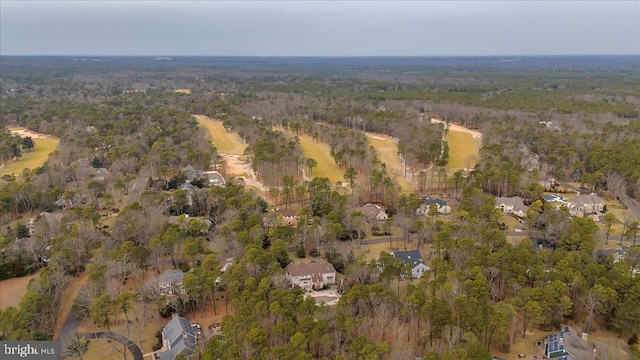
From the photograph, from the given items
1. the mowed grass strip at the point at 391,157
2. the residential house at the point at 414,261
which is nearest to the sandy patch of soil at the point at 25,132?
the mowed grass strip at the point at 391,157

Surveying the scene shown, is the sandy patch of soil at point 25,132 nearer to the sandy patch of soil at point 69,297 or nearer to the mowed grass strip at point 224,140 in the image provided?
the mowed grass strip at point 224,140

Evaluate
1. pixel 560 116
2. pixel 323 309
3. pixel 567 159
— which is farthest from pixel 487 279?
pixel 560 116

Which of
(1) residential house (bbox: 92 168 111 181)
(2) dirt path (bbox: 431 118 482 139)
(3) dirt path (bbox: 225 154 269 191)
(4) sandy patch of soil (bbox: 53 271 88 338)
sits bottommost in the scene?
(4) sandy patch of soil (bbox: 53 271 88 338)

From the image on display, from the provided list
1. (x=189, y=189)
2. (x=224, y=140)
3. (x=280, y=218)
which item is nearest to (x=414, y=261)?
(x=280, y=218)

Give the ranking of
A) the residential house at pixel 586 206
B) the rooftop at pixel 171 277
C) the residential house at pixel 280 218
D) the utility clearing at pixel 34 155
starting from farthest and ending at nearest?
the utility clearing at pixel 34 155 → the residential house at pixel 586 206 → the residential house at pixel 280 218 → the rooftop at pixel 171 277

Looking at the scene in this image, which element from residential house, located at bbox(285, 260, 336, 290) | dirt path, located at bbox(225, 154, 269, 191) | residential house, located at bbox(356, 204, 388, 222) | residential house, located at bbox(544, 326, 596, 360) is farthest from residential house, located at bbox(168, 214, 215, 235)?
residential house, located at bbox(544, 326, 596, 360)

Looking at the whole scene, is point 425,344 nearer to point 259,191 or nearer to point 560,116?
point 259,191

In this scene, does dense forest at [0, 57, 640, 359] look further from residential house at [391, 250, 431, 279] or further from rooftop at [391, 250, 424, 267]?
rooftop at [391, 250, 424, 267]
